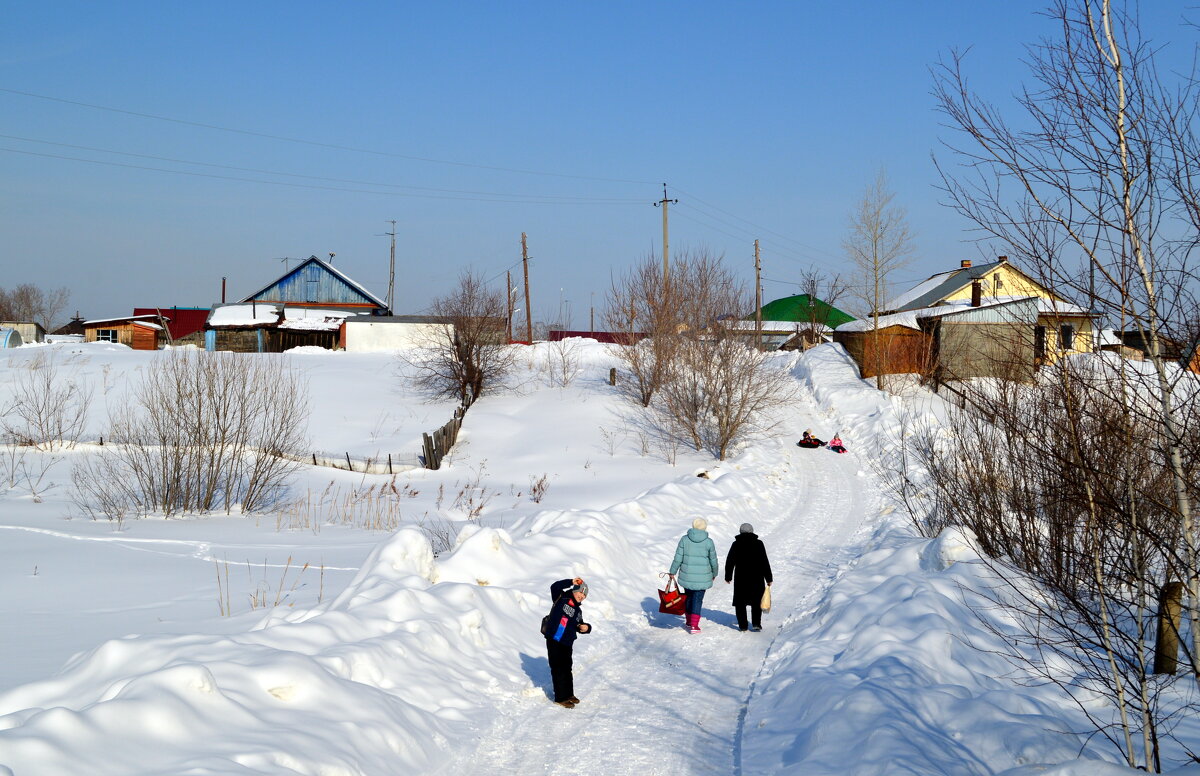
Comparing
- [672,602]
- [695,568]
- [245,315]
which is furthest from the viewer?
[245,315]

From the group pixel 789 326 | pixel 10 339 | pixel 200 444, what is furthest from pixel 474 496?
pixel 789 326

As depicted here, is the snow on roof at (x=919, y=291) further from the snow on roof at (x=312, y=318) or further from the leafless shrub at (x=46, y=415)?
the leafless shrub at (x=46, y=415)

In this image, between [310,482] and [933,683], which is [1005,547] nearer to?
[933,683]

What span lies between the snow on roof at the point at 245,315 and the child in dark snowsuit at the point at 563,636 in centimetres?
5259

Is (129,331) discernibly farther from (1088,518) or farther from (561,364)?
(1088,518)

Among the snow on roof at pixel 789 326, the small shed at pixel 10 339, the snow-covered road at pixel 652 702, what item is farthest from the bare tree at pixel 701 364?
the small shed at pixel 10 339

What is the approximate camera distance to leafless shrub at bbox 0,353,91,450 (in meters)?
26.6

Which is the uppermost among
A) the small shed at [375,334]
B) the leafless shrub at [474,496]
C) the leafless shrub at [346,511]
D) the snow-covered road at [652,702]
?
the small shed at [375,334]

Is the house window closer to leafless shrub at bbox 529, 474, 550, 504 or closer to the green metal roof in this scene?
leafless shrub at bbox 529, 474, 550, 504

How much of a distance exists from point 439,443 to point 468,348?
1012 cm

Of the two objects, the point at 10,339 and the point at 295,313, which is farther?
the point at 295,313

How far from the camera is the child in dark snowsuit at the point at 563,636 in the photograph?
7.40 m

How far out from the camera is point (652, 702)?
745cm

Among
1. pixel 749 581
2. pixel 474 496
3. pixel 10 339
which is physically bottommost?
pixel 474 496
